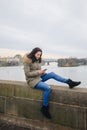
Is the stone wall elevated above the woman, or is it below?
below

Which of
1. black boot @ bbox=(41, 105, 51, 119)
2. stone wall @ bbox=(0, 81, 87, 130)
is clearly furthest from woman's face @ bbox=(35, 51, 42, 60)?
black boot @ bbox=(41, 105, 51, 119)

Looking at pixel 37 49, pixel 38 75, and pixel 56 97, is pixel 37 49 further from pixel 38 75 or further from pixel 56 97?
pixel 56 97

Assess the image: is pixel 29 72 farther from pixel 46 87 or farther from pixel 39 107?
pixel 39 107

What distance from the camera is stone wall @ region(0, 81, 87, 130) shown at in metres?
7.38

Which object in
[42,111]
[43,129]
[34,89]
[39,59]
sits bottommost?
[43,129]

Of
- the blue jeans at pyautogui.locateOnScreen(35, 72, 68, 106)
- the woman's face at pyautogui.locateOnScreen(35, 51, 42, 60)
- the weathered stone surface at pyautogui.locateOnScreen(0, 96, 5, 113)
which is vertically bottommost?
the weathered stone surface at pyautogui.locateOnScreen(0, 96, 5, 113)

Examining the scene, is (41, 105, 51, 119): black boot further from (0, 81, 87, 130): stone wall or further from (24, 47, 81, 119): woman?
(0, 81, 87, 130): stone wall

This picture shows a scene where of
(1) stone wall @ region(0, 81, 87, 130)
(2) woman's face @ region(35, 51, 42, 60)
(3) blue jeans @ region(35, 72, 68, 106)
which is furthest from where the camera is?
(2) woman's face @ region(35, 51, 42, 60)

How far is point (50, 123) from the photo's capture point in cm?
791

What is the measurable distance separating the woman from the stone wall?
15 cm

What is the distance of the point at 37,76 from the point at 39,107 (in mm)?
831

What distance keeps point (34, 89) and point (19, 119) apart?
3.36ft

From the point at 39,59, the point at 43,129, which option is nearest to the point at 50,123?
the point at 43,129

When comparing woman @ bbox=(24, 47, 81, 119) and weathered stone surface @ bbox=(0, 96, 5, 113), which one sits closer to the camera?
woman @ bbox=(24, 47, 81, 119)
